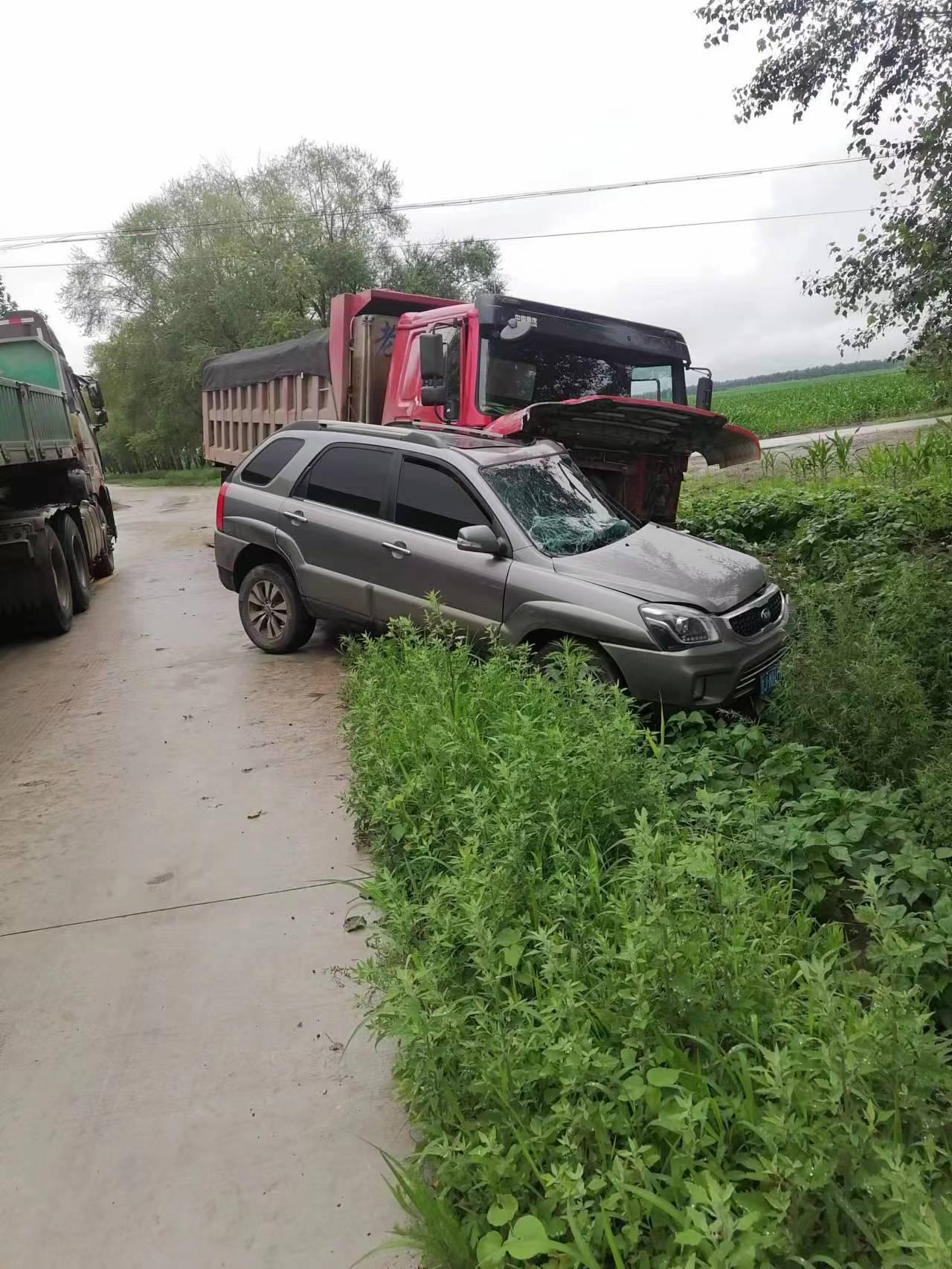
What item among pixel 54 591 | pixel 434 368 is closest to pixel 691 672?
pixel 434 368

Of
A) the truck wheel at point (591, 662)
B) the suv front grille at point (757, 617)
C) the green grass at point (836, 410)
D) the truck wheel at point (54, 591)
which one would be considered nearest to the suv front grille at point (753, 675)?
the suv front grille at point (757, 617)

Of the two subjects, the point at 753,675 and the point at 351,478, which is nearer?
the point at 753,675

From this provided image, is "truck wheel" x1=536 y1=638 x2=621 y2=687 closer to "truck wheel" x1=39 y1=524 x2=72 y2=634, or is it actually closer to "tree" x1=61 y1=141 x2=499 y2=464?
"truck wheel" x1=39 y1=524 x2=72 y2=634

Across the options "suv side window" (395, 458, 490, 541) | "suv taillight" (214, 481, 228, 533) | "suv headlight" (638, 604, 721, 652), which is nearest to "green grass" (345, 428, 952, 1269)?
"suv headlight" (638, 604, 721, 652)

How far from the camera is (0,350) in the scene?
11.4 m

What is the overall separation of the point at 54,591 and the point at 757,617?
21.6ft

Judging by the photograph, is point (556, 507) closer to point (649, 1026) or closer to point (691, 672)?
point (691, 672)

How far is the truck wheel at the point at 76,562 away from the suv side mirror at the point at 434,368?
4406mm

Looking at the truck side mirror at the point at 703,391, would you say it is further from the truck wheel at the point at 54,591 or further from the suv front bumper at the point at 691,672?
the truck wheel at the point at 54,591

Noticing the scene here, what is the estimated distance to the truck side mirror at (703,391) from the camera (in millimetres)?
9031

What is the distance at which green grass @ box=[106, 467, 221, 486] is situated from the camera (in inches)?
1532

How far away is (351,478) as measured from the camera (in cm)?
665

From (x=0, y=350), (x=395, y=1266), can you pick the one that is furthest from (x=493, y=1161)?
(x=0, y=350)

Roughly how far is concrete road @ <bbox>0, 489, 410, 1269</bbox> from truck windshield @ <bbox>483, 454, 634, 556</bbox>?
5.78 ft
